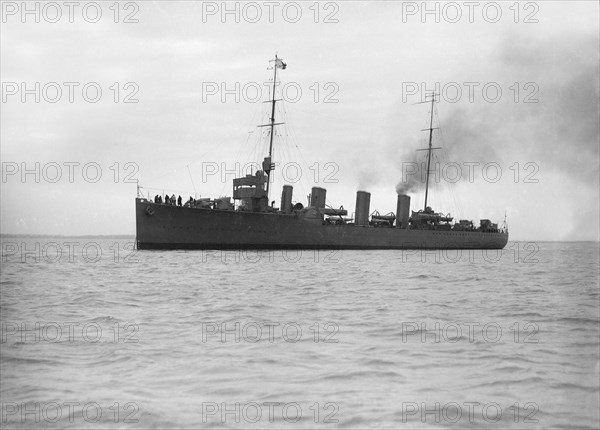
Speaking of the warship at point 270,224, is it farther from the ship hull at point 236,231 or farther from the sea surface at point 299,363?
the sea surface at point 299,363

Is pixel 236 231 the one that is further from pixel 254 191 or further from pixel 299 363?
pixel 299 363

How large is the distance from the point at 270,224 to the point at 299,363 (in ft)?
105

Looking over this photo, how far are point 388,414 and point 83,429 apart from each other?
257 cm

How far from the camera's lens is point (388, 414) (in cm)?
470

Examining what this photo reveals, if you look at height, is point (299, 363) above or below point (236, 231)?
below

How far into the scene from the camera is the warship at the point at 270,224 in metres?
34.8

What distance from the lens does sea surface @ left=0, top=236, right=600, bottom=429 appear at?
185 inches

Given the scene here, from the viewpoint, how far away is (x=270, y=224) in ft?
125

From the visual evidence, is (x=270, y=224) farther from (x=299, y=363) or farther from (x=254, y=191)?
(x=299, y=363)

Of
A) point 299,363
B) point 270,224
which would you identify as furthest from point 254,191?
point 299,363

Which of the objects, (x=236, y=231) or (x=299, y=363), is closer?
(x=299, y=363)

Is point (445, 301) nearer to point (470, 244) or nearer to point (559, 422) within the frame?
point (559, 422)

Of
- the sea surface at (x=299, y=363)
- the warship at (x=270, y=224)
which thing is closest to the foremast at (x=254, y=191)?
the warship at (x=270, y=224)

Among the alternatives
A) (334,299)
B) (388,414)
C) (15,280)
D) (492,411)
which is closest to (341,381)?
(388,414)
